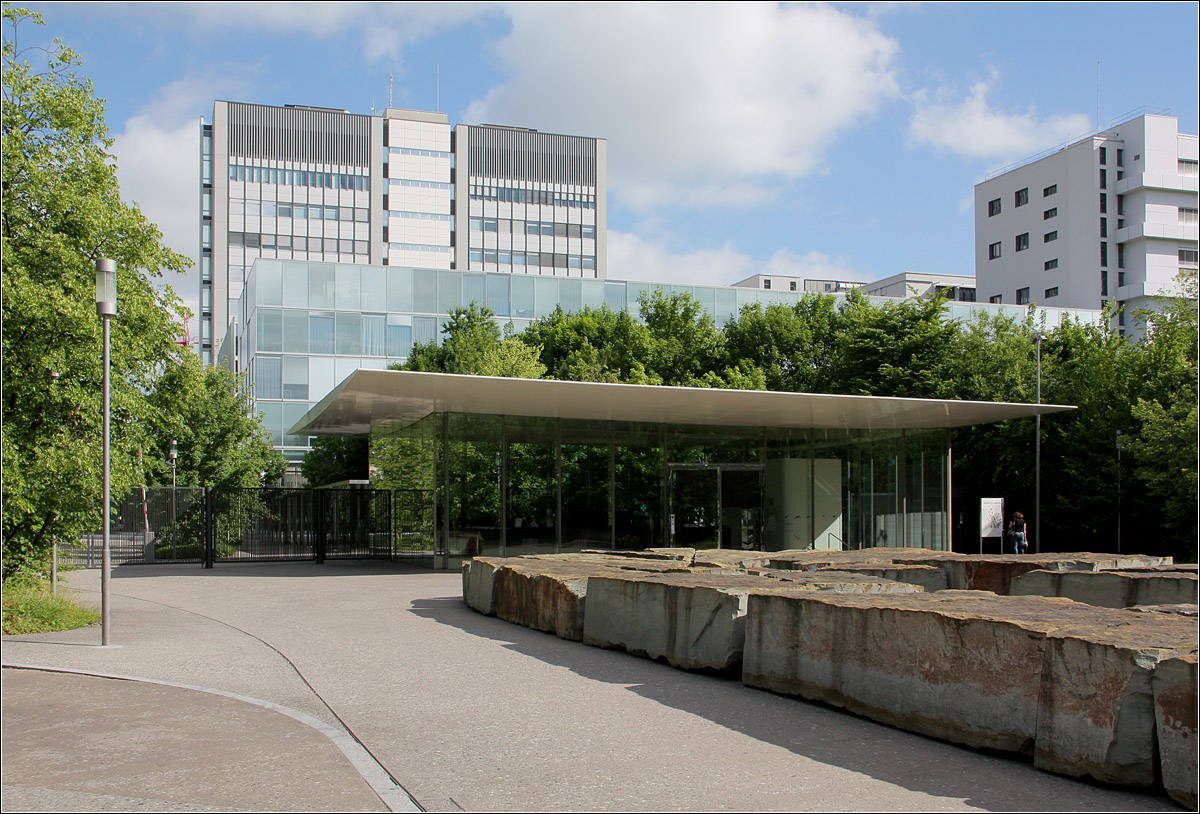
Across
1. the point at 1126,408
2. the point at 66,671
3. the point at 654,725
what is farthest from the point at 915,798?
the point at 1126,408

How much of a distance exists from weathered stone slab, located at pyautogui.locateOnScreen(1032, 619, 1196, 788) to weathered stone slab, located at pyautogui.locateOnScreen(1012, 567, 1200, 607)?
6.45 m

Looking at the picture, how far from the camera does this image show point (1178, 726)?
570 cm

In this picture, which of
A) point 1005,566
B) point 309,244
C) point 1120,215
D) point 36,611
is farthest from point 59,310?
point 309,244

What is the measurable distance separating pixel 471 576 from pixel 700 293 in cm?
4518

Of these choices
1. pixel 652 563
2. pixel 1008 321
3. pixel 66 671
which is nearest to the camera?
pixel 66 671

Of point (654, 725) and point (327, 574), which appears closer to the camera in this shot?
point (654, 725)

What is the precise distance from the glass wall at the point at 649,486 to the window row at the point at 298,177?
76.3m

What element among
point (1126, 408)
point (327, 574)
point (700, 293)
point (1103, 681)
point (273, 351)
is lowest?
point (327, 574)

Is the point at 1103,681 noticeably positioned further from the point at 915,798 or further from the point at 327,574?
the point at 327,574

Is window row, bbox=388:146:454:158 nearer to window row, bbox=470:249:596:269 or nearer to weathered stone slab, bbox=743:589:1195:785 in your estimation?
window row, bbox=470:249:596:269

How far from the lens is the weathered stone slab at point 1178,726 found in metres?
5.64

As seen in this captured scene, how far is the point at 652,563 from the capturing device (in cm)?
1530

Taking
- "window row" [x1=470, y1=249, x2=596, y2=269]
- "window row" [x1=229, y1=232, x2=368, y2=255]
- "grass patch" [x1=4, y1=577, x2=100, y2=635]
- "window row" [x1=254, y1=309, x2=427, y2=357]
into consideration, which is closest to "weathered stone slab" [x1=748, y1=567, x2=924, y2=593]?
"grass patch" [x1=4, y1=577, x2=100, y2=635]

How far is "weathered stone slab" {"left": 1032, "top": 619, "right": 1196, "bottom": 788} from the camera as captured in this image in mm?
5922
